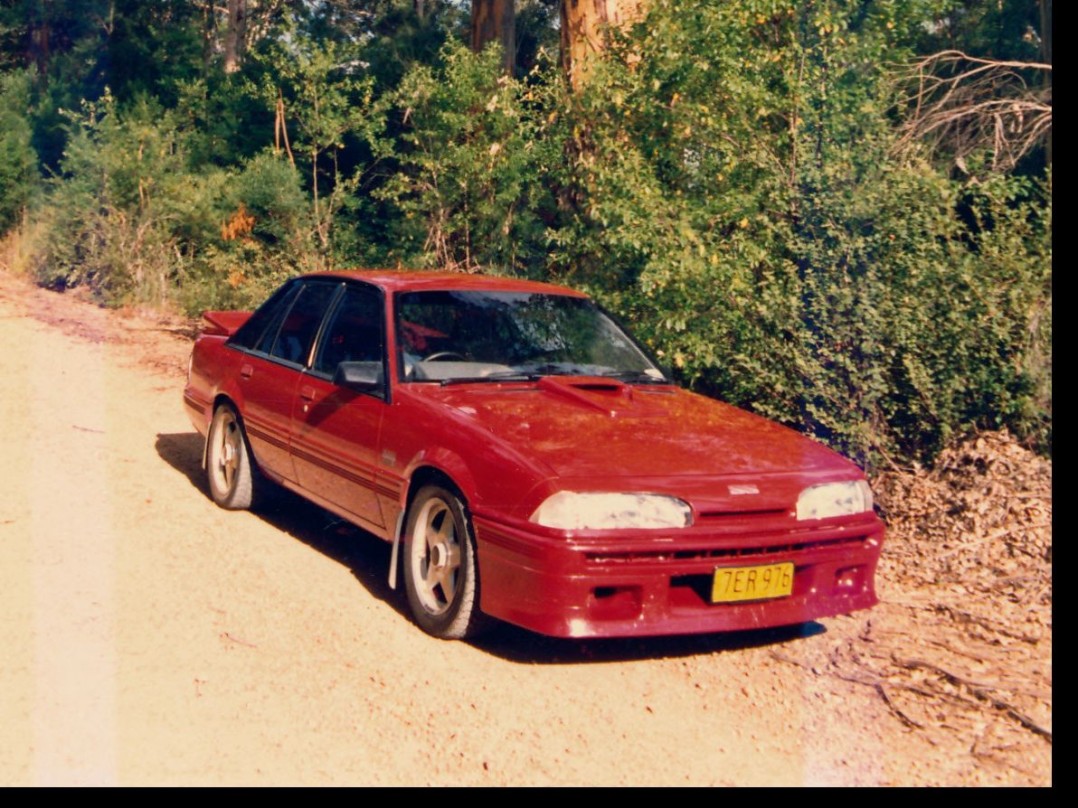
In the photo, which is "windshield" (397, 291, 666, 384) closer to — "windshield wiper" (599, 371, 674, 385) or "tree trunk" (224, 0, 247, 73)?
"windshield wiper" (599, 371, 674, 385)

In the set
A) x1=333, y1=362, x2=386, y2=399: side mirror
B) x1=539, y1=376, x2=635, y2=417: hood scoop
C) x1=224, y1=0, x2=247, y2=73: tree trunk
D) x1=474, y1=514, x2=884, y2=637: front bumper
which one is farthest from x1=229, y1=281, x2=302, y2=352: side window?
x1=224, y1=0, x2=247, y2=73: tree trunk

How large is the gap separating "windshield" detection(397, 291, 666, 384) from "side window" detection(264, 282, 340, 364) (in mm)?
780

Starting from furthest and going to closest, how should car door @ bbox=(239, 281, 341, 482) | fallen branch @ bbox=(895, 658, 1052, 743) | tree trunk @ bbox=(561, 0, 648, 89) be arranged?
1. tree trunk @ bbox=(561, 0, 648, 89)
2. car door @ bbox=(239, 281, 341, 482)
3. fallen branch @ bbox=(895, 658, 1052, 743)

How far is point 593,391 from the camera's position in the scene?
19.4ft

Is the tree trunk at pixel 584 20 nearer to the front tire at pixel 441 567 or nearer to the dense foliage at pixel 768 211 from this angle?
the dense foliage at pixel 768 211

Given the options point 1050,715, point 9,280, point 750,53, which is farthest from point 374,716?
point 9,280

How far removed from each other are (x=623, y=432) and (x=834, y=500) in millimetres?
922

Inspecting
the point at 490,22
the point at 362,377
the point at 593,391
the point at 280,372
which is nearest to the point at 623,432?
the point at 593,391

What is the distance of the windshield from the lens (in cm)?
601

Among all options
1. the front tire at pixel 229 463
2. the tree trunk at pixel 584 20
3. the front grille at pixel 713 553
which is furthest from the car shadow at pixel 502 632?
the tree trunk at pixel 584 20

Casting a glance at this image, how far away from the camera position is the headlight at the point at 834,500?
16.9 ft

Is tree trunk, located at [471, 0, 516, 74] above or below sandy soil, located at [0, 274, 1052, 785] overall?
above

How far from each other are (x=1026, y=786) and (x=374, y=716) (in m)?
2.21

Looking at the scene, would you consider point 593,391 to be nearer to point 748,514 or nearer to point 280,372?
point 748,514
